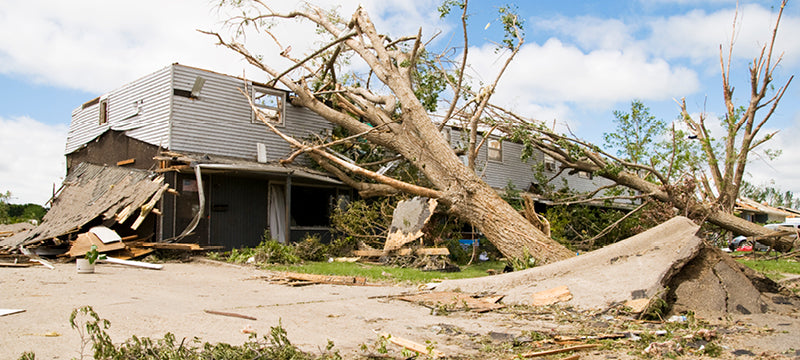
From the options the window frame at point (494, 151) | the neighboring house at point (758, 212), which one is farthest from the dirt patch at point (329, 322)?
the neighboring house at point (758, 212)

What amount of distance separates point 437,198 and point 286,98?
628 centimetres

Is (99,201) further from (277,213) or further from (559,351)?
(559,351)

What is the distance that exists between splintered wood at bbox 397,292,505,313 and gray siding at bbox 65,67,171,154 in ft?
29.6

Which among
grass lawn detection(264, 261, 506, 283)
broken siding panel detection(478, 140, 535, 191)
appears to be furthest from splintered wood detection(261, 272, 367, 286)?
broken siding panel detection(478, 140, 535, 191)

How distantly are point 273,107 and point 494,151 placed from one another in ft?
30.1

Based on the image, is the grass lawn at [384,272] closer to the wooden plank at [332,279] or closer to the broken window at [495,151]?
the wooden plank at [332,279]

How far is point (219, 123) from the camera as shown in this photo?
14.7 m

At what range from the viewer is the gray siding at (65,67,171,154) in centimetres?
1406

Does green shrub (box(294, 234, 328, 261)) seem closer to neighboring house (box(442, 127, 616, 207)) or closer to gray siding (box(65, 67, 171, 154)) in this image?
gray siding (box(65, 67, 171, 154))

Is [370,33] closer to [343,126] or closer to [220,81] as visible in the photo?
[343,126]

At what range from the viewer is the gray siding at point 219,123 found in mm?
14055

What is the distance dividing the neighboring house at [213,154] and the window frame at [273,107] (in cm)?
3

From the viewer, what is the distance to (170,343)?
3.81 metres

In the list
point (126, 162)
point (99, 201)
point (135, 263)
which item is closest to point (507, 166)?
point (126, 162)
